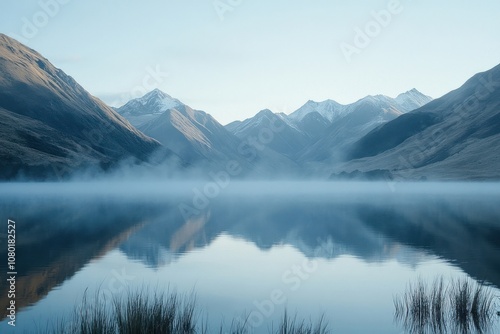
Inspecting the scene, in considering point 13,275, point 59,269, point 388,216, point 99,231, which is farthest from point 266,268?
point 388,216

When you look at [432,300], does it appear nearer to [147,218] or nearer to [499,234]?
[499,234]

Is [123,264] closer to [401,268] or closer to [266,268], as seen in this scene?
[266,268]

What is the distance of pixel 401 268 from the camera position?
119ft

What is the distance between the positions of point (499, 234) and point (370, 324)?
1373 inches

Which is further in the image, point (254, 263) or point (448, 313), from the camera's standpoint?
point (254, 263)

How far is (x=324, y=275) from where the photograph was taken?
113 feet

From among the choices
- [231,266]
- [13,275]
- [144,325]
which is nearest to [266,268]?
[231,266]

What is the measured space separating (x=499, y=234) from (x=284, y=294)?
32.0 metres

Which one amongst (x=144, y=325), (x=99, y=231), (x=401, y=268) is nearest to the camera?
(x=144, y=325)

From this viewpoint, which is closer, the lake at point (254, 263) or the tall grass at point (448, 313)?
the tall grass at point (448, 313)

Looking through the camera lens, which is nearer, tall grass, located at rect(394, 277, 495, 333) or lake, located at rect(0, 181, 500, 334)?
tall grass, located at rect(394, 277, 495, 333)

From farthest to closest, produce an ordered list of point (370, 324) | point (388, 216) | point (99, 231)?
point (388, 216), point (99, 231), point (370, 324)

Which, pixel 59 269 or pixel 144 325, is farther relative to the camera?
pixel 59 269

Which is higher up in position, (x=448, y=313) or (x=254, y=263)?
(x=448, y=313)
